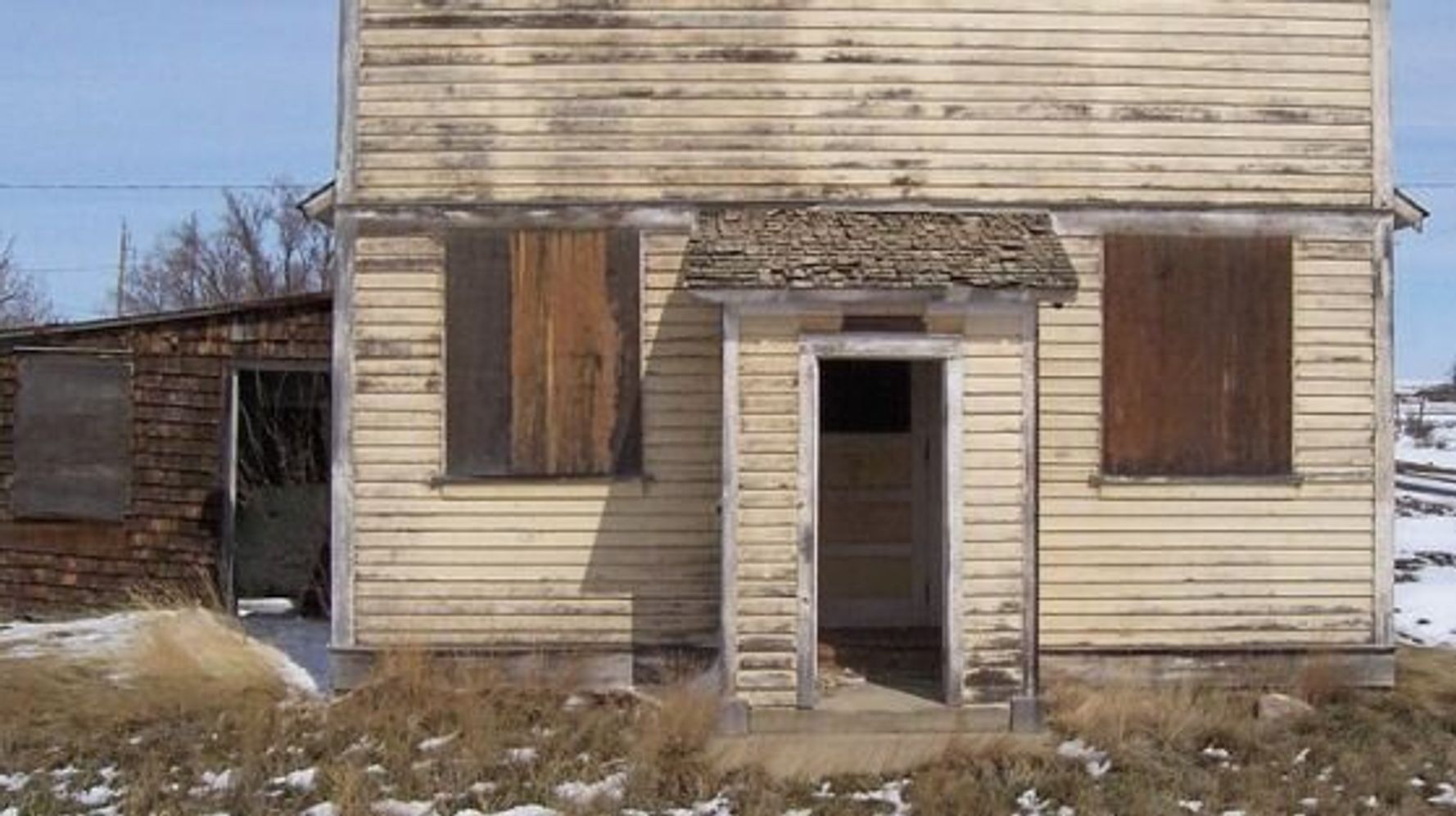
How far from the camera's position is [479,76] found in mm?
12234

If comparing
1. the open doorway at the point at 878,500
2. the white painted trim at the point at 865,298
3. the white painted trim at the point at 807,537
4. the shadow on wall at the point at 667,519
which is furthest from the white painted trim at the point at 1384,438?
the shadow on wall at the point at 667,519

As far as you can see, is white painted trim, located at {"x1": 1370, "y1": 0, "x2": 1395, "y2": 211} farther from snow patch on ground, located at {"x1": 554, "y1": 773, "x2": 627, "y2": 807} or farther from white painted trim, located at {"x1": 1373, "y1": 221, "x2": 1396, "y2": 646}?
snow patch on ground, located at {"x1": 554, "y1": 773, "x2": 627, "y2": 807}

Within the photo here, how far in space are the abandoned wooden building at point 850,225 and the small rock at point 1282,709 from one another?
0.52 m

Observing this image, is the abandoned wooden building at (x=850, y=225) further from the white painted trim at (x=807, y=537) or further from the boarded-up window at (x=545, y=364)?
the white painted trim at (x=807, y=537)

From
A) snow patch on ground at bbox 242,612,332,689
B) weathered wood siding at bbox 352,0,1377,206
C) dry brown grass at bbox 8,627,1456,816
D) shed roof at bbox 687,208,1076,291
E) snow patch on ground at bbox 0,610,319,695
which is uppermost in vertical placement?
weathered wood siding at bbox 352,0,1377,206

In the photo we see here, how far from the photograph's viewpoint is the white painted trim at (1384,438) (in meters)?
12.3

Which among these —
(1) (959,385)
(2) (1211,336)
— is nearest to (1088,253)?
(2) (1211,336)

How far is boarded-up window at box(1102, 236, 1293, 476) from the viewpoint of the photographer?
40.1ft

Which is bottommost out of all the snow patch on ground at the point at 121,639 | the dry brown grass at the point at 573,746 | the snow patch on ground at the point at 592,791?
the snow patch on ground at the point at 592,791

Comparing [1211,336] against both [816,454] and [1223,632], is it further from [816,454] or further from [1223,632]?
[816,454]

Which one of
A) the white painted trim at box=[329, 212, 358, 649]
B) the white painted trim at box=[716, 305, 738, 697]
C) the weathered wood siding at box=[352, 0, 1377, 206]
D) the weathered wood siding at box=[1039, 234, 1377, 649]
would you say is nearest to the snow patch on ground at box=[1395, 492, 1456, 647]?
the weathered wood siding at box=[1039, 234, 1377, 649]

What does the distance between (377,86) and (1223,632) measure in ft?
22.1

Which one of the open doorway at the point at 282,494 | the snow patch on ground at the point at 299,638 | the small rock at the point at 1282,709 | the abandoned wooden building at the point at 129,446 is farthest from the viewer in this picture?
the open doorway at the point at 282,494

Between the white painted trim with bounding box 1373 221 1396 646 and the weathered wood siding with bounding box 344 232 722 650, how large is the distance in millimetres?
4457
